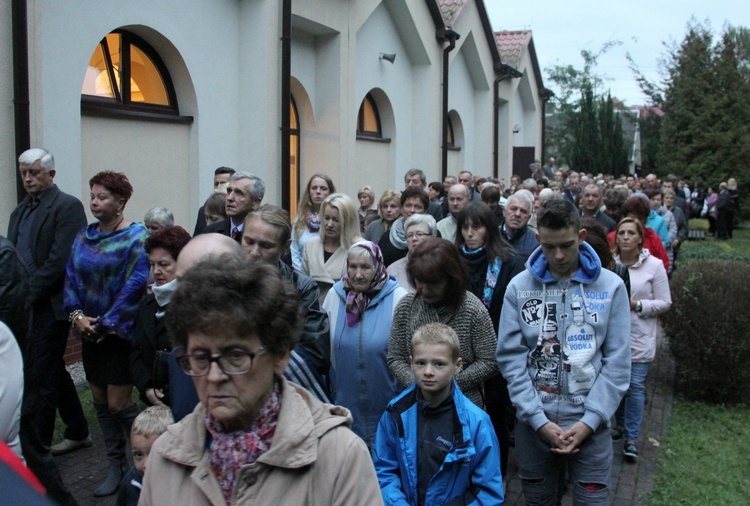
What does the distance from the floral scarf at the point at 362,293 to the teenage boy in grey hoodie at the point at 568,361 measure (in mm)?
943

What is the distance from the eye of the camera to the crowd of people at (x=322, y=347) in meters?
1.99

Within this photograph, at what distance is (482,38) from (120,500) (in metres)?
18.5

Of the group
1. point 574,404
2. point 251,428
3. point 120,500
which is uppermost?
point 251,428

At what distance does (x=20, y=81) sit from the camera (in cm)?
689

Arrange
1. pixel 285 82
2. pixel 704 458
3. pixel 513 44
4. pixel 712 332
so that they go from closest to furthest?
pixel 704 458
pixel 712 332
pixel 285 82
pixel 513 44

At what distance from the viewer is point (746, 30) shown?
62906 mm

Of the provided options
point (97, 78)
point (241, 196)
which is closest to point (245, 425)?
point (241, 196)

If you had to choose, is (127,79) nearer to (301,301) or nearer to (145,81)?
(145,81)

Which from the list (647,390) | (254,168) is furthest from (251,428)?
(254,168)

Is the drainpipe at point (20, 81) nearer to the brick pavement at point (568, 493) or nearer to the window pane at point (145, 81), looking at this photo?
the window pane at point (145, 81)

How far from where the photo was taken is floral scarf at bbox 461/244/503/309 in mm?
5410

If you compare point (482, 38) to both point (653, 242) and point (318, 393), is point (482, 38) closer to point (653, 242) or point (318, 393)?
point (653, 242)

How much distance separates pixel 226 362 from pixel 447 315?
8.74 feet

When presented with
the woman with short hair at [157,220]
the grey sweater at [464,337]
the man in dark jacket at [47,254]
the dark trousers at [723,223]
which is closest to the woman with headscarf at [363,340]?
the grey sweater at [464,337]
